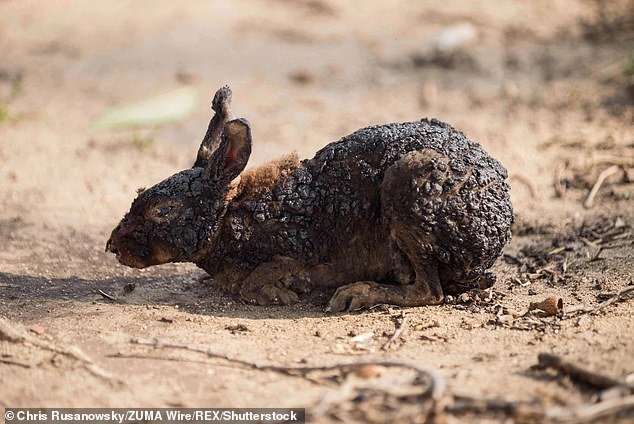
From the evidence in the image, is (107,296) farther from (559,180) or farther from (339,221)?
(559,180)

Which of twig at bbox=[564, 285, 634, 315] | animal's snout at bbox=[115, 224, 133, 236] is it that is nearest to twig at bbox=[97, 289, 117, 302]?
animal's snout at bbox=[115, 224, 133, 236]

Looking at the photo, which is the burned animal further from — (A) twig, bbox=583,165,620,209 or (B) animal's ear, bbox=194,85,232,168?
(A) twig, bbox=583,165,620,209

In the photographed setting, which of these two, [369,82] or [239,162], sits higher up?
[369,82]

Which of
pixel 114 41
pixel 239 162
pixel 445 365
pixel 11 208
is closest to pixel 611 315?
pixel 445 365

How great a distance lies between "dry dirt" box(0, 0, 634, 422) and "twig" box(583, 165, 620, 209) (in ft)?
0.21

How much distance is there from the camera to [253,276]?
5.36 metres

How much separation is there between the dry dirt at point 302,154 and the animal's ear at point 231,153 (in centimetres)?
89

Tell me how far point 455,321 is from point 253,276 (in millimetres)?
1390

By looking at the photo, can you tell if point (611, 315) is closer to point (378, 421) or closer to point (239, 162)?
point (378, 421)

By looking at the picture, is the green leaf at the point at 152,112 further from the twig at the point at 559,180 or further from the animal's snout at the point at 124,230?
the twig at the point at 559,180

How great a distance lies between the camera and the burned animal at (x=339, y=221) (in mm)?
4961

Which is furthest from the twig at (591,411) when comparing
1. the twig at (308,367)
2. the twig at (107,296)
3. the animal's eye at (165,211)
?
the twig at (107,296)

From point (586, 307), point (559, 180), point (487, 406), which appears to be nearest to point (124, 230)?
point (487, 406)

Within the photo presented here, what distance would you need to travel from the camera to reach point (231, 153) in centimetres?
517
